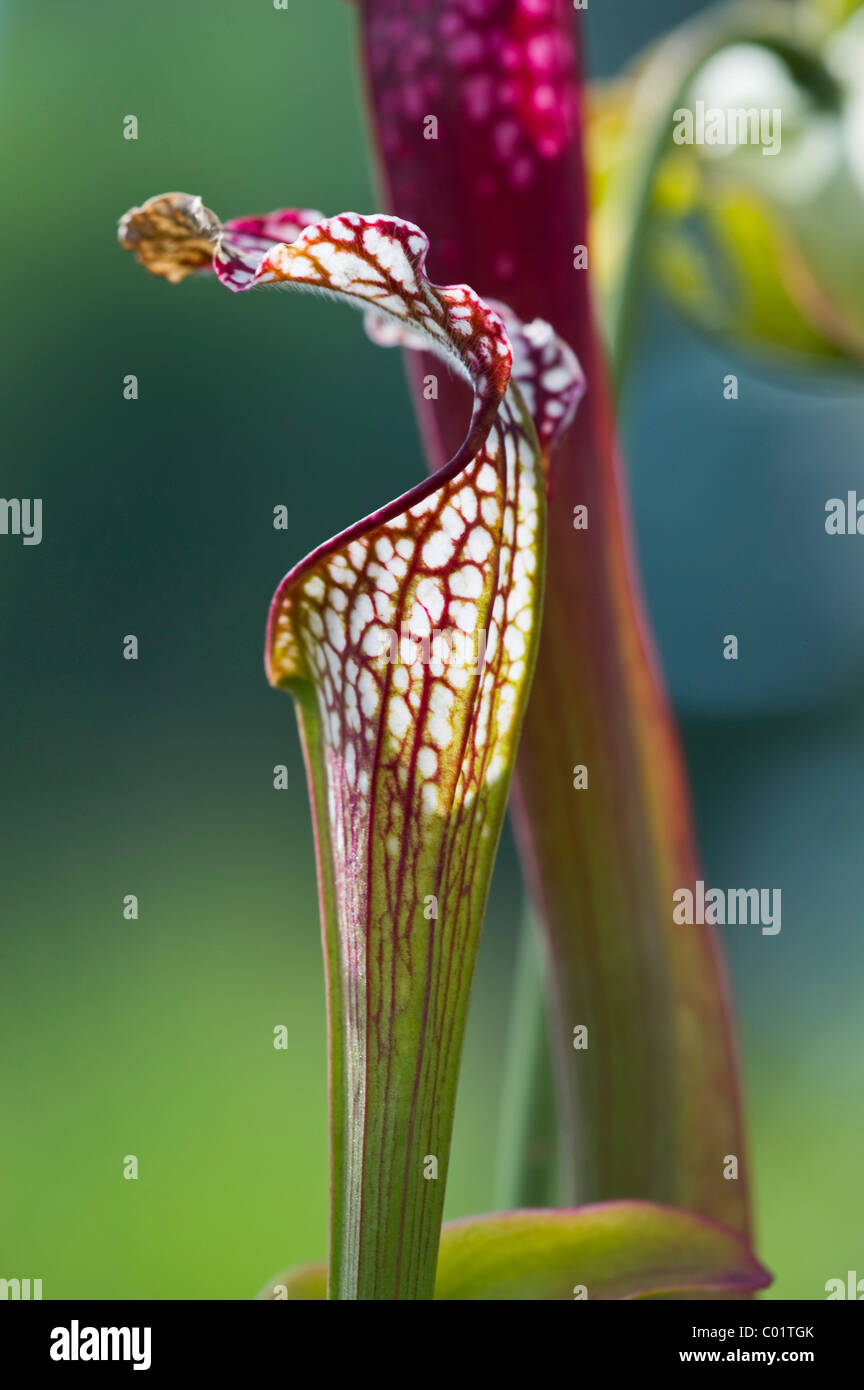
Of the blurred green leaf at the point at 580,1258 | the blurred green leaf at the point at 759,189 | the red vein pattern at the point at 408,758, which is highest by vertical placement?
the blurred green leaf at the point at 759,189

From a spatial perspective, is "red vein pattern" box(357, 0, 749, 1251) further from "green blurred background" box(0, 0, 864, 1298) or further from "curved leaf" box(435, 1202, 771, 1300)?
"green blurred background" box(0, 0, 864, 1298)

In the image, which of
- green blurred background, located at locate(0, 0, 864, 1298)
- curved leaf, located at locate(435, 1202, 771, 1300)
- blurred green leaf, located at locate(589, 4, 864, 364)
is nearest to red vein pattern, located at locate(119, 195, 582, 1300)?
curved leaf, located at locate(435, 1202, 771, 1300)

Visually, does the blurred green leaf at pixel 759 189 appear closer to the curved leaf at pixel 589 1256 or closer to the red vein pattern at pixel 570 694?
the red vein pattern at pixel 570 694

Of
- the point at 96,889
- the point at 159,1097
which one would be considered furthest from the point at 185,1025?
the point at 96,889

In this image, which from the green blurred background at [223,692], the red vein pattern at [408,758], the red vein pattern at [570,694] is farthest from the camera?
the green blurred background at [223,692]

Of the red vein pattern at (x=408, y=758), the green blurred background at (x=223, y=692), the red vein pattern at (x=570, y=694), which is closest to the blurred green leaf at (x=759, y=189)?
the red vein pattern at (x=570, y=694)
